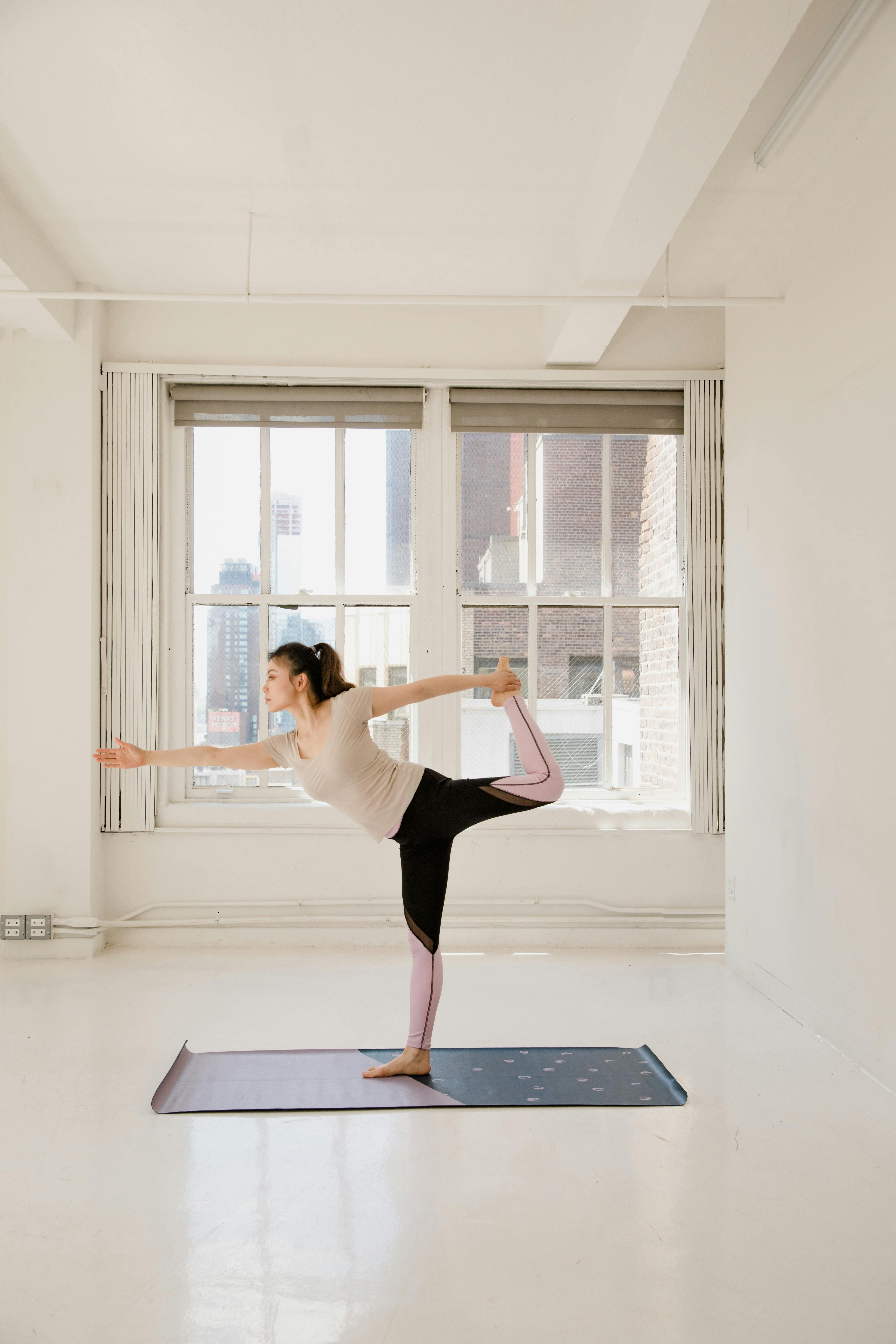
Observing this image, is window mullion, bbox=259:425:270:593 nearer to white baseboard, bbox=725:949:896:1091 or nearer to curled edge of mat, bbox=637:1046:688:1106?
curled edge of mat, bbox=637:1046:688:1106

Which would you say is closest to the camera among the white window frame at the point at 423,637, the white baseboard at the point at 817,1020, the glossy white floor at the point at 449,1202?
the glossy white floor at the point at 449,1202

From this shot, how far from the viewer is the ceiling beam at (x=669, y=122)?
2.42 metres

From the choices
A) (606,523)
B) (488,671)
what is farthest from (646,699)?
(606,523)

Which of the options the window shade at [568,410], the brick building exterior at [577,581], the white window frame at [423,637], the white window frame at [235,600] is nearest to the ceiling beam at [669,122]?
the window shade at [568,410]

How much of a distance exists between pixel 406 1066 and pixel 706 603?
10.0ft

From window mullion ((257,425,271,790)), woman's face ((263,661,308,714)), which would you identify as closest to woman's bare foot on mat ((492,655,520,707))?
woman's face ((263,661,308,714))

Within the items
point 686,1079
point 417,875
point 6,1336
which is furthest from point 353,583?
point 6,1336

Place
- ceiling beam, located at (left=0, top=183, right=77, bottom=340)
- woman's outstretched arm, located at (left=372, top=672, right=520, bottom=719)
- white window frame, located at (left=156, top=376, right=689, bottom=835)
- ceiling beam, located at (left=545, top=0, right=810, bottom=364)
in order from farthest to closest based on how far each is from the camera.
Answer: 1. white window frame, located at (left=156, top=376, right=689, bottom=835)
2. ceiling beam, located at (left=0, top=183, right=77, bottom=340)
3. woman's outstretched arm, located at (left=372, top=672, right=520, bottom=719)
4. ceiling beam, located at (left=545, top=0, right=810, bottom=364)

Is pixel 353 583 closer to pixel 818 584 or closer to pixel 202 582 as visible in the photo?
pixel 202 582

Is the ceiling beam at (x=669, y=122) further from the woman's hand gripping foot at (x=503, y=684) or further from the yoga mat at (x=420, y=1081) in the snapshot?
the yoga mat at (x=420, y=1081)

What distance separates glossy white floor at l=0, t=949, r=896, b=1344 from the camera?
188 centimetres

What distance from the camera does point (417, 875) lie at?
317 cm

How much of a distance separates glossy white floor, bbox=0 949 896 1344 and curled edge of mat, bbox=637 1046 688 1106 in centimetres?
3

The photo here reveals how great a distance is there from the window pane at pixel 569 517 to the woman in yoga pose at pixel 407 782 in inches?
78.9
